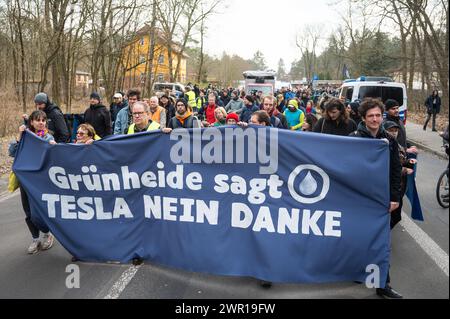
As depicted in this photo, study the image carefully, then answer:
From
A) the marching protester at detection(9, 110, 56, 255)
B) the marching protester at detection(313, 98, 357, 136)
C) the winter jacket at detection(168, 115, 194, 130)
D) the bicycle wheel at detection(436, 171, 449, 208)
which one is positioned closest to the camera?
the marching protester at detection(9, 110, 56, 255)

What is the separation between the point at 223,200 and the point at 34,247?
8.60 feet

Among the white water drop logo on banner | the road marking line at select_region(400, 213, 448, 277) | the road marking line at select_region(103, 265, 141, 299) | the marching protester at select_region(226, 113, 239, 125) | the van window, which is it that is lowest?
the road marking line at select_region(103, 265, 141, 299)

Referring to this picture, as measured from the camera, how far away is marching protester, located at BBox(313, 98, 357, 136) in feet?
19.1

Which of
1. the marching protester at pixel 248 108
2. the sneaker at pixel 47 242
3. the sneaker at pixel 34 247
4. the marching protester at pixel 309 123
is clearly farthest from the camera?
the marching protester at pixel 248 108

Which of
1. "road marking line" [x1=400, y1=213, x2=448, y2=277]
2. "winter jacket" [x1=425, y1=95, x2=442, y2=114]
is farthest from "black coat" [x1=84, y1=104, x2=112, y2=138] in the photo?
Answer: "winter jacket" [x1=425, y1=95, x2=442, y2=114]

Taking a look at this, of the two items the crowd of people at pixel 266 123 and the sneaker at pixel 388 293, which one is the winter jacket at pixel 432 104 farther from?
the sneaker at pixel 388 293

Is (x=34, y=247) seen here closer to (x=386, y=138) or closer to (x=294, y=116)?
(x=386, y=138)

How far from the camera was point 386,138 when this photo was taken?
167 inches

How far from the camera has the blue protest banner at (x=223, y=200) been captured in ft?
13.1

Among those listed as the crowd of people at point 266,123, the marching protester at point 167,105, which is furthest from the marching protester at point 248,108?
the marching protester at point 167,105

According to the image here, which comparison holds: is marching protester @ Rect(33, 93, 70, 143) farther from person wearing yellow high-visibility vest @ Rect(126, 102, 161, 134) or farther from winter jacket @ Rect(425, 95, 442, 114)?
winter jacket @ Rect(425, 95, 442, 114)

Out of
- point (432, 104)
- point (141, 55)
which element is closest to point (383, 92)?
point (432, 104)

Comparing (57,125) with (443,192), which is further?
(443,192)

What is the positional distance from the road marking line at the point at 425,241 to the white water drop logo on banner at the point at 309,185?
62.1 inches
